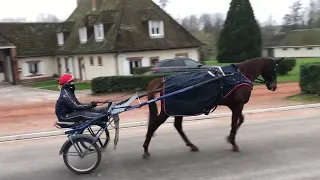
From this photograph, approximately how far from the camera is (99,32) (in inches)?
1193

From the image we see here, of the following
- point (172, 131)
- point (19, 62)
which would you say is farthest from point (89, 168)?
point (19, 62)

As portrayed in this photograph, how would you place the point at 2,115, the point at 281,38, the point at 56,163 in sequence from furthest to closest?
the point at 281,38 → the point at 2,115 → the point at 56,163

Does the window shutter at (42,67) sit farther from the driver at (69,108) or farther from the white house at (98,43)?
the driver at (69,108)

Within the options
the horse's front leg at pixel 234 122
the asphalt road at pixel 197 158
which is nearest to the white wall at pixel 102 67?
the asphalt road at pixel 197 158

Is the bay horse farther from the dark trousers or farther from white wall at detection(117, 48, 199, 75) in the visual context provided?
white wall at detection(117, 48, 199, 75)

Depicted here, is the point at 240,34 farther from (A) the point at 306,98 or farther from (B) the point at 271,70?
(B) the point at 271,70

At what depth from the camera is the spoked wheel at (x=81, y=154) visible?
6.59 metres

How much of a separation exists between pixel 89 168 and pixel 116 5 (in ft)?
86.2

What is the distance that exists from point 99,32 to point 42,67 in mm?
9810

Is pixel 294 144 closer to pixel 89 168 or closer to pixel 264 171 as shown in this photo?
pixel 264 171

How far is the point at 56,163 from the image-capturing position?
7391 mm

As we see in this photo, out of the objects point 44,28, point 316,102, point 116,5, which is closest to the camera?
point 316,102

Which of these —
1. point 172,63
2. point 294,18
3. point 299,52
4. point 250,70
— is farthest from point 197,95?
point 294,18

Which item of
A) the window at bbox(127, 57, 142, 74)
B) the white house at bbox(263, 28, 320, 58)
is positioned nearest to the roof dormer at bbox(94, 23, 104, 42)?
the window at bbox(127, 57, 142, 74)
